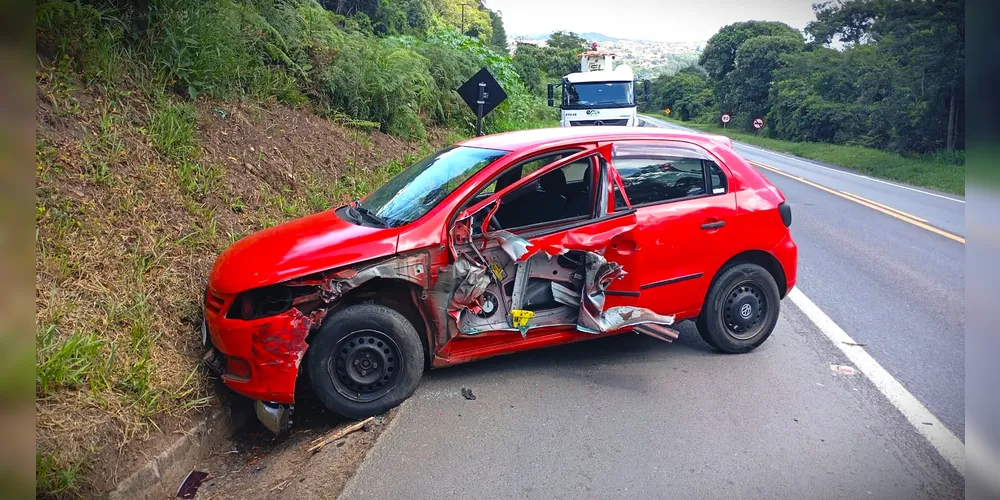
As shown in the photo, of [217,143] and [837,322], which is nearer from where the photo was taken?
[837,322]

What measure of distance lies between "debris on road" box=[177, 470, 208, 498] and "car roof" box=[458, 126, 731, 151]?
3.15 meters

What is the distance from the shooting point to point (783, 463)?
4.16 meters

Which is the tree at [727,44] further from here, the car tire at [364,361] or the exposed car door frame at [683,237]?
the car tire at [364,361]

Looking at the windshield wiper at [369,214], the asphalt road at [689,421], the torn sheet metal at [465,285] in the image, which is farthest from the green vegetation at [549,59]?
the torn sheet metal at [465,285]

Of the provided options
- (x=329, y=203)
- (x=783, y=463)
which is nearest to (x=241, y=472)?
(x=783, y=463)

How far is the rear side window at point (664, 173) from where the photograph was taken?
19.1 feet

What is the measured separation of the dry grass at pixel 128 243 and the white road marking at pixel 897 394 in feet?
15.0

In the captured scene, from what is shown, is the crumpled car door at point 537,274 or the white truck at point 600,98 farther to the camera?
the white truck at point 600,98

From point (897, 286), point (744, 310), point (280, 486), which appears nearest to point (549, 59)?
point (897, 286)

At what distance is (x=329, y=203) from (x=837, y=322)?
5.89 meters

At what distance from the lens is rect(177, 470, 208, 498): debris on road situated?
4159 millimetres

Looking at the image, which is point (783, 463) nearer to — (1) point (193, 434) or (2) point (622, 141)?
(2) point (622, 141)

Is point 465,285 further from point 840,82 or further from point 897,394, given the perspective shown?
point 840,82
